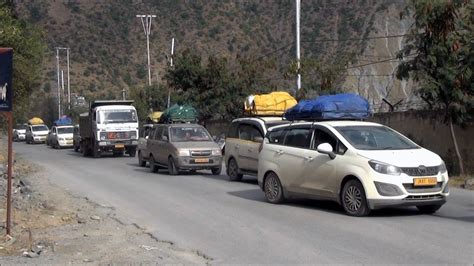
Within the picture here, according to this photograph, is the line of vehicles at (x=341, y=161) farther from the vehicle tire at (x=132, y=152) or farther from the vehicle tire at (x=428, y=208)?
the vehicle tire at (x=132, y=152)

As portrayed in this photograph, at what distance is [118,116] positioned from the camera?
125ft

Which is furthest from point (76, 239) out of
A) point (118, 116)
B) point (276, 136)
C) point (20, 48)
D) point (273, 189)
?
point (118, 116)

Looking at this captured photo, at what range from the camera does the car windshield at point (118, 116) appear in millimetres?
37812

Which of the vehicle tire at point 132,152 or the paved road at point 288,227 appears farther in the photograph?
the vehicle tire at point 132,152

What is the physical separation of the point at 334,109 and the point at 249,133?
180 inches

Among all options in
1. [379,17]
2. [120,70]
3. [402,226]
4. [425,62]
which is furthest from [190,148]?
[120,70]

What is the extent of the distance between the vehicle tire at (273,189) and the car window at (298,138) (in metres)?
0.79

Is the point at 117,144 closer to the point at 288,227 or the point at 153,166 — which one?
the point at 153,166

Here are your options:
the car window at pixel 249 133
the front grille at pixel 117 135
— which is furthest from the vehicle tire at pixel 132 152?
the car window at pixel 249 133

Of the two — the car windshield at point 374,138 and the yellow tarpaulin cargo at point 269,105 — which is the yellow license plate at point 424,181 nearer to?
the car windshield at point 374,138

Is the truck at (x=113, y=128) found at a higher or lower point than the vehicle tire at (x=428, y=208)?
higher

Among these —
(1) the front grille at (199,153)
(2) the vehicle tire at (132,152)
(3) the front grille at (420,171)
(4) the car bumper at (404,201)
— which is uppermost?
(3) the front grille at (420,171)

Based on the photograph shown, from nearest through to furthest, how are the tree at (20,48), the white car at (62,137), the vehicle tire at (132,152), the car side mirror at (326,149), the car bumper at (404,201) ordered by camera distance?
the car bumper at (404,201)
the car side mirror at (326,149)
the tree at (20,48)
the vehicle tire at (132,152)
the white car at (62,137)

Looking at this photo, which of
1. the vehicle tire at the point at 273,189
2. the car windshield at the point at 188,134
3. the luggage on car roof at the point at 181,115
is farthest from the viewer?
the luggage on car roof at the point at 181,115
